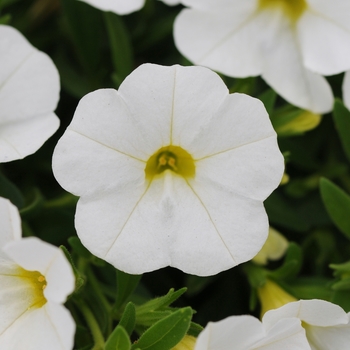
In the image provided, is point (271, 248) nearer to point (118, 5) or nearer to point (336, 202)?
point (336, 202)

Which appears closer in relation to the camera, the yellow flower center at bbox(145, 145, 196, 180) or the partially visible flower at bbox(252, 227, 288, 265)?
the yellow flower center at bbox(145, 145, 196, 180)

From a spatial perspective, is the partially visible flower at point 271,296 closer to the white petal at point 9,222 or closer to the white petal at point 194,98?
the white petal at point 194,98

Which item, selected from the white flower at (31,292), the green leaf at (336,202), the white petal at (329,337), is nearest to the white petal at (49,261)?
the white flower at (31,292)

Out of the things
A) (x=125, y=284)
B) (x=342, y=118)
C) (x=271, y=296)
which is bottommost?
(x=271, y=296)

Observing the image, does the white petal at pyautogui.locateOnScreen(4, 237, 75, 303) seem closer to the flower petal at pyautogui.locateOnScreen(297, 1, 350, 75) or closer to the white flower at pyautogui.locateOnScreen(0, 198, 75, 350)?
the white flower at pyautogui.locateOnScreen(0, 198, 75, 350)

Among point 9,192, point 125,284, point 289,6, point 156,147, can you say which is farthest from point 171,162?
point 289,6

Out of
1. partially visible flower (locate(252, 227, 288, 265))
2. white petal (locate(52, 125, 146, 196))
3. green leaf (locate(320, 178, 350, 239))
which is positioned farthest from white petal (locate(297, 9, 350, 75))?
white petal (locate(52, 125, 146, 196))

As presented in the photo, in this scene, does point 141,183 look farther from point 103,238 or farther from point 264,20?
point 264,20
